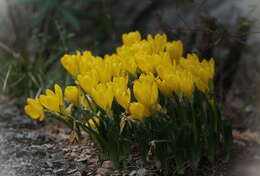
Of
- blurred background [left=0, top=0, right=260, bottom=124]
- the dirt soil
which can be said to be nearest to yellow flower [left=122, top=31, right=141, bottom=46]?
blurred background [left=0, top=0, right=260, bottom=124]

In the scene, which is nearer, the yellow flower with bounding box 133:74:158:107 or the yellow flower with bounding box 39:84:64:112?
the yellow flower with bounding box 133:74:158:107

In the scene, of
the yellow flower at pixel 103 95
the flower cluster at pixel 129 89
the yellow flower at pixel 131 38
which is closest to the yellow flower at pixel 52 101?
the flower cluster at pixel 129 89

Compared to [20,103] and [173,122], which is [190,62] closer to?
[173,122]

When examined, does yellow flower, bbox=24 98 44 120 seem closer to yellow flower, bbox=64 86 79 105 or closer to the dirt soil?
yellow flower, bbox=64 86 79 105

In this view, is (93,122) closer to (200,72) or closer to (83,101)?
(83,101)

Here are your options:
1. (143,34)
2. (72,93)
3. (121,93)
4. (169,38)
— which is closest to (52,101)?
(72,93)

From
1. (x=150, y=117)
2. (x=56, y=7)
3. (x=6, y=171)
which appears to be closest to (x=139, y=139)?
(x=150, y=117)

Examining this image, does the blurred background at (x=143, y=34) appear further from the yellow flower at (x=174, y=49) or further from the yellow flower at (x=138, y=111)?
the yellow flower at (x=138, y=111)
